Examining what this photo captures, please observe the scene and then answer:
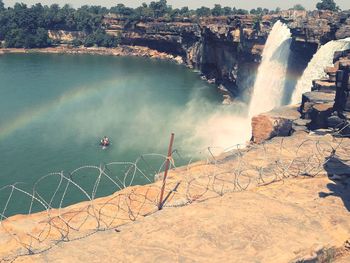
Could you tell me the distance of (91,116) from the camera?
6162 centimetres

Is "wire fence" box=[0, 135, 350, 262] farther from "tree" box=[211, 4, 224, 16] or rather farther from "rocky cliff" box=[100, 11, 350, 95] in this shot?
→ "tree" box=[211, 4, 224, 16]

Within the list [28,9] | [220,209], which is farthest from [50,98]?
[28,9]

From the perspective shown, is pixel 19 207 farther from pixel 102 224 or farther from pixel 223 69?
pixel 223 69

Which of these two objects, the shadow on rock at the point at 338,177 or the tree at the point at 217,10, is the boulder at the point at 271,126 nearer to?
the shadow on rock at the point at 338,177

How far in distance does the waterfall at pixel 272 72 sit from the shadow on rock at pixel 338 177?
133ft

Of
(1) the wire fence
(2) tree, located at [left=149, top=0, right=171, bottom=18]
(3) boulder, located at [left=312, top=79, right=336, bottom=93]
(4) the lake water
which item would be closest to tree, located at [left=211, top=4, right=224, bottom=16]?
(2) tree, located at [left=149, top=0, right=171, bottom=18]

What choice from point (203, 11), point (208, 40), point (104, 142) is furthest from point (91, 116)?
point (203, 11)

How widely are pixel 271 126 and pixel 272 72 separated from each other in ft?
124

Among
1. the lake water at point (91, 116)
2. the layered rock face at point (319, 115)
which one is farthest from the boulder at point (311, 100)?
the lake water at point (91, 116)

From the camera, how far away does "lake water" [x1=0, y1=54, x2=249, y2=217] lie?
43.6 metres

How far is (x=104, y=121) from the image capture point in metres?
58.7

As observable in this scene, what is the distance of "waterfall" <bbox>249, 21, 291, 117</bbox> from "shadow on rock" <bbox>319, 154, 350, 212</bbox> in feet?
133

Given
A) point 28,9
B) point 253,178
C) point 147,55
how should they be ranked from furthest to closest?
point 28,9 → point 147,55 → point 253,178

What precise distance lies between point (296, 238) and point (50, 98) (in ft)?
225
